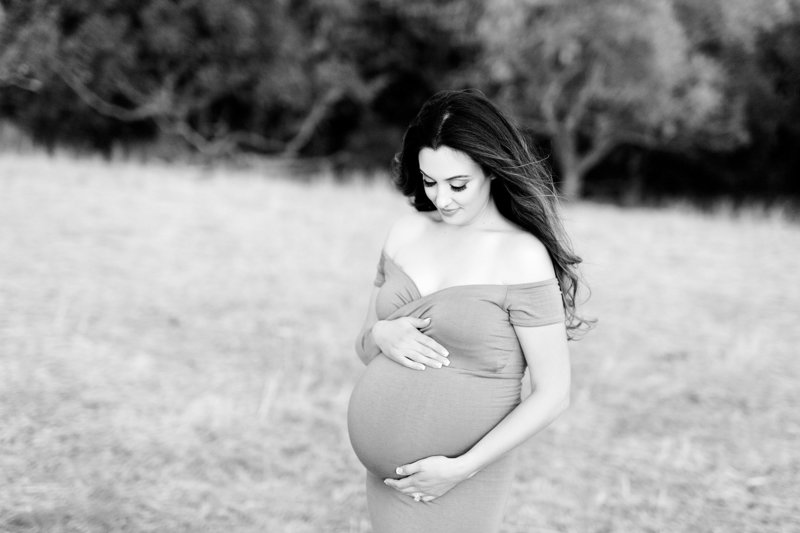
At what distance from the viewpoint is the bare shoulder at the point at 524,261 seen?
185 centimetres

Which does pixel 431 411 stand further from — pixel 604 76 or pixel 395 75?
pixel 395 75

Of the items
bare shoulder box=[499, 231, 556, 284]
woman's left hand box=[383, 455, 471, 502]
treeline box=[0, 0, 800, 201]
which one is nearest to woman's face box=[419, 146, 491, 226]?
bare shoulder box=[499, 231, 556, 284]

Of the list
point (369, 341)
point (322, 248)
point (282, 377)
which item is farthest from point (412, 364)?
point (322, 248)

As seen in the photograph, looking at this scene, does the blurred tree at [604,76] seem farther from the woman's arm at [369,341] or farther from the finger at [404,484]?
the finger at [404,484]

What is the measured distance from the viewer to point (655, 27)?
1004 centimetres

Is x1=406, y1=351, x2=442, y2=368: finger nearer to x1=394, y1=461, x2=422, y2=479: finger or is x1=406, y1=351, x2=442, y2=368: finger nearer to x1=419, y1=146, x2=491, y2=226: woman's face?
x1=394, y1=461, x2=422, y2=479: finger

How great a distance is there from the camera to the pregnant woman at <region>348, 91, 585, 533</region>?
6.02ft

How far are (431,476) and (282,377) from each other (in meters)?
2.78

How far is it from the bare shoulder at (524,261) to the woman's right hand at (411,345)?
23 centimetres

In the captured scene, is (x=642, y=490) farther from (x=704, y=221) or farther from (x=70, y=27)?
(x=70, y=27)

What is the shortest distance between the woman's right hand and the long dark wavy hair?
38cm

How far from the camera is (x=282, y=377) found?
4.52 m

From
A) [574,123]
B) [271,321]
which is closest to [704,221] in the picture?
[574,123]

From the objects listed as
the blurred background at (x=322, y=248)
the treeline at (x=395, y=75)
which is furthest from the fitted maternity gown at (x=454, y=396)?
the treeline at (x=395, y=75)
